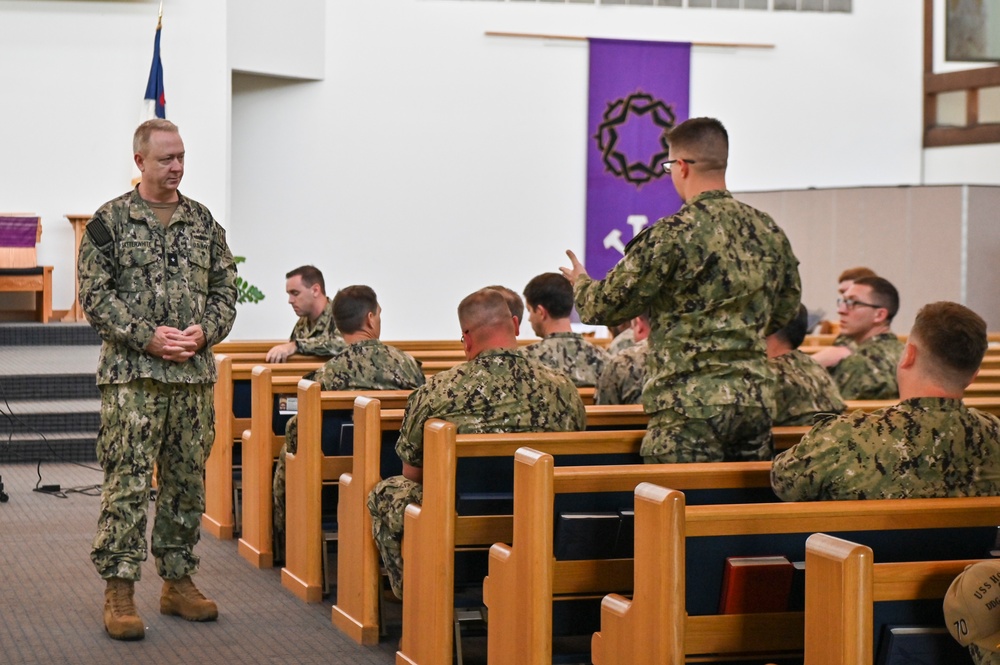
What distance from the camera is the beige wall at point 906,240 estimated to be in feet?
34.9

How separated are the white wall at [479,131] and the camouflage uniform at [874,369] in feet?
24.3

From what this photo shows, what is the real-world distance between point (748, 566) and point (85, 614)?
2377 mm

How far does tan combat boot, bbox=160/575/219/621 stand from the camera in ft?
12.5

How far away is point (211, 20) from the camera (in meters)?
10.8

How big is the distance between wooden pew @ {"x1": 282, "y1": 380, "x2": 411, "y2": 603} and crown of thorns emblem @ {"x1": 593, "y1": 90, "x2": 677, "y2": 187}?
850cm

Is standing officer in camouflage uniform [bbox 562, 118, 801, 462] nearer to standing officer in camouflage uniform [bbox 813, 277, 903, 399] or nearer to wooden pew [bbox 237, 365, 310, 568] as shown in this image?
wooden pew [bbox 237, 365, 310, 568]

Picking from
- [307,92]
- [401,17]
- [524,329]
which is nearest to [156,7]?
[307,92]

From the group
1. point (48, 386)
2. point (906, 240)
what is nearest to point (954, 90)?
point (906, 240)

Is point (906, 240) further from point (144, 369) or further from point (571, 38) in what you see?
point (144, 369)

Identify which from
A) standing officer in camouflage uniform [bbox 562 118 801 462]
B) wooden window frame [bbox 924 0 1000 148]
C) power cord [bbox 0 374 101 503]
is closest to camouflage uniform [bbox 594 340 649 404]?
standing officer in camouflage uniform [bbox 562 118 801 462]

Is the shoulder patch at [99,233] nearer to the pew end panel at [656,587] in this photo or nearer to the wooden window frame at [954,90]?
the pew end panel at [656,587]

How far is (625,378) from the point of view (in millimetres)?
4340

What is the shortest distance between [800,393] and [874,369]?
50.3 inches

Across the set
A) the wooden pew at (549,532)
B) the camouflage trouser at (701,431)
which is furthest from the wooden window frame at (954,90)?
the wooden pew at (549,532)
